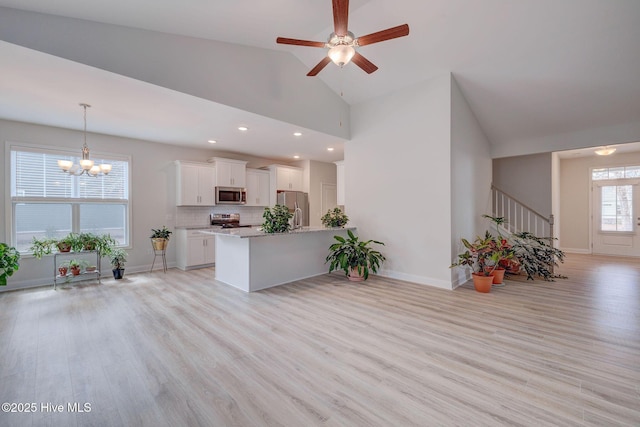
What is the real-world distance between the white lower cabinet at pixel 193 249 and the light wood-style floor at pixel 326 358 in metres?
1.77

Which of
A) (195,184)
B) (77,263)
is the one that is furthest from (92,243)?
(195,184)

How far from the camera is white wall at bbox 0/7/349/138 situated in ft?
8.75

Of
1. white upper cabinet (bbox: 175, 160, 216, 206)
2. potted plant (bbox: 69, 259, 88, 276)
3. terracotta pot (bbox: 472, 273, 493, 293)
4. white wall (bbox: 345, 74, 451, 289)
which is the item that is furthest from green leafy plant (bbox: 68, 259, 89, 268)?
terracotta pot (bbox: 472, 273, 493, 293)

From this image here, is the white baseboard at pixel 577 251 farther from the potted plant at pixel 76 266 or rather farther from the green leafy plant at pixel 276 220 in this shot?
the potted plant at pixel 76 266

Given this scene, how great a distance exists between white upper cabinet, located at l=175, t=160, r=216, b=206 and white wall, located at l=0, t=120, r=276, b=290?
31 centimetres

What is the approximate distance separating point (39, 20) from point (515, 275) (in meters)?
7.38

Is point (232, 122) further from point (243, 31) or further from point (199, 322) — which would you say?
point (199, 322)

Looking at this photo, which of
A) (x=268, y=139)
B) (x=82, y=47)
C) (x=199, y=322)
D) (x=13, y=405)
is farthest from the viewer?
(x=268, y=139)

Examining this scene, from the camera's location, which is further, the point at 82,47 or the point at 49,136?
the point at 49,136

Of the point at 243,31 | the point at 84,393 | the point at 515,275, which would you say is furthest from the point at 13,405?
the point at 515,275

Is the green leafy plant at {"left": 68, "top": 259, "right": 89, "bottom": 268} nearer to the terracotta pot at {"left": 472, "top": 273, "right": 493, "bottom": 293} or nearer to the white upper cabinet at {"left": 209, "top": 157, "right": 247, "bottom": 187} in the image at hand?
the white upper cabinet at {"left": 209, "top": 157, "right": 247, "bottom": 187}

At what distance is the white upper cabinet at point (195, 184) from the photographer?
593 cm

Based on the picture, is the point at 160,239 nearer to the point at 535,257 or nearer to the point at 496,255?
the point at 496,255

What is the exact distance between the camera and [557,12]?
3.21 meters
